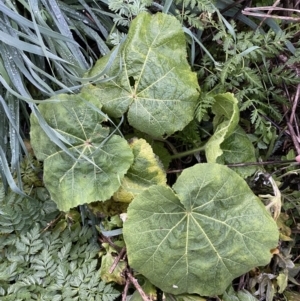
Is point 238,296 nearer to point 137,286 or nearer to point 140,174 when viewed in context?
point 137,286

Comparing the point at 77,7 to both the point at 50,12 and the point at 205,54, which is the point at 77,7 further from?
the point at 205,54

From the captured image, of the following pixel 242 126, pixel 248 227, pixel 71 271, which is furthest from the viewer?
pixel 242 126

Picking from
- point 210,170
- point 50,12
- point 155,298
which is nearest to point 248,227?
point 210,170

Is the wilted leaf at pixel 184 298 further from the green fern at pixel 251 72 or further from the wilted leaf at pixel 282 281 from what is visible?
the green fern at pixel 251 72

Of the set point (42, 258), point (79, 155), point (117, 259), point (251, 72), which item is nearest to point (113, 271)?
point (117, 259)

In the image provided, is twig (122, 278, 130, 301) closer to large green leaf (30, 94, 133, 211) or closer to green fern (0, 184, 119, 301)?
green fern (0, 184, 119, 301)

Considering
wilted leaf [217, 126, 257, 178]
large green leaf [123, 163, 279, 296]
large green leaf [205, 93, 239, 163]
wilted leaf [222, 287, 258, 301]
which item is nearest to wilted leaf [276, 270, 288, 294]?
wilted leaf [222, 287, 258, 301]

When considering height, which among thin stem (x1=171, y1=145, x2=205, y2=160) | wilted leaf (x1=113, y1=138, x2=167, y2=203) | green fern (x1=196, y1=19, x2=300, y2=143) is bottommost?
thin stem (x1=171, y1=145, x2=205, y2=160)
